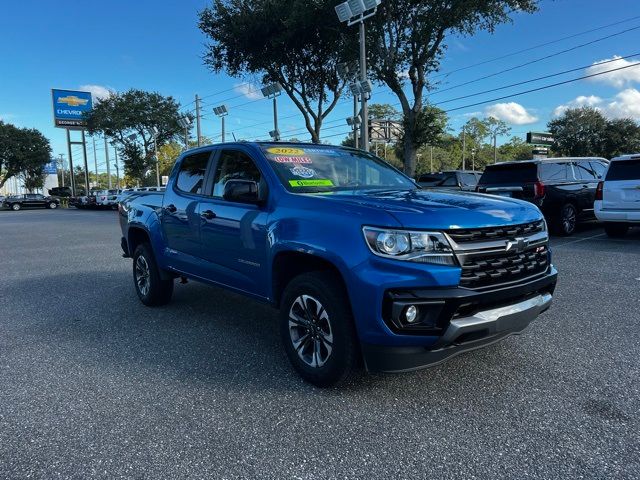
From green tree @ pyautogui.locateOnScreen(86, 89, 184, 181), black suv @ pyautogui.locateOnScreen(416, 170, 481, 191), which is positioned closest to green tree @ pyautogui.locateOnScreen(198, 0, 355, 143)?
black suv @ pyautogui.locateOnScreen(416, 170, 481, 191)

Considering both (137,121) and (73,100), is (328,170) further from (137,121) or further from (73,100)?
(73,100)

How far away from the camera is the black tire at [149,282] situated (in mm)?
5676

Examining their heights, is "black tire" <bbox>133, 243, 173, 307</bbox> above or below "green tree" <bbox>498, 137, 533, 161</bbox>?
below

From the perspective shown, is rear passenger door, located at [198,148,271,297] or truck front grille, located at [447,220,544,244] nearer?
truck front grille, located at [447,220,544,244]

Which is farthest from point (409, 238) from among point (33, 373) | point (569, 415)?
point (33, 373)

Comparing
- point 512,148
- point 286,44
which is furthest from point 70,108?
point 512,148

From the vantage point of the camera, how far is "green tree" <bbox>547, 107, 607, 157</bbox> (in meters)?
51.8

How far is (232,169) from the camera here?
4.55m

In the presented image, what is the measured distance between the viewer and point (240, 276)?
4.18 meters

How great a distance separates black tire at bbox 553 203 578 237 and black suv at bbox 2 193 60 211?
49571mm

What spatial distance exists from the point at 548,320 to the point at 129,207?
514cm

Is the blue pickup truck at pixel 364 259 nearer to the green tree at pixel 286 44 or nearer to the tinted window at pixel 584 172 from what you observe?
the tinted window at pixel 584 172

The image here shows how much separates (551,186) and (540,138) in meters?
46.1

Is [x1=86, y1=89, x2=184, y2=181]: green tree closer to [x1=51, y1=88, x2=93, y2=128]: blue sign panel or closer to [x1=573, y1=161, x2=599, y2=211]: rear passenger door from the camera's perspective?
[x1=51, y1=88, x2=93, y2=128]: blue sign panel
